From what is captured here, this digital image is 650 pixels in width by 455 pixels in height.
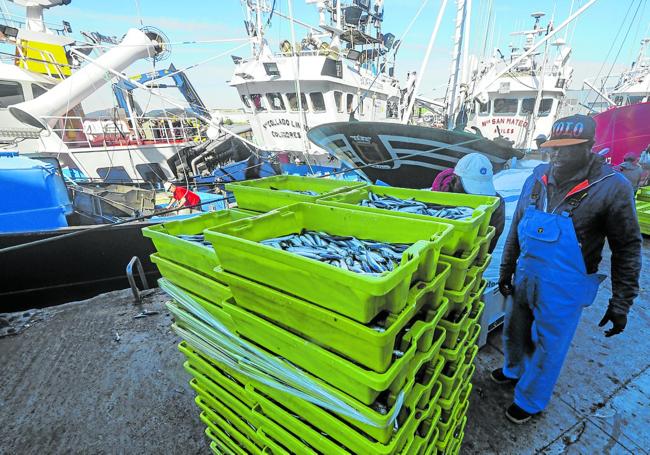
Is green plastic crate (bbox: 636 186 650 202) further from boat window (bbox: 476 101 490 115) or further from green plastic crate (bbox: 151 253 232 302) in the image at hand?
boat window (bbox: 476 101 490 115)

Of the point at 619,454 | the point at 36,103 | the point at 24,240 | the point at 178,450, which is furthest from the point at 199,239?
the point at 36,103

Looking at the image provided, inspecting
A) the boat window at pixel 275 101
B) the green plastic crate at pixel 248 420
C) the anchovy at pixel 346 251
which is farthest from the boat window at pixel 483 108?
the green plastic crate at pixel 248 420

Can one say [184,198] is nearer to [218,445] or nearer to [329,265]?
[218,445]

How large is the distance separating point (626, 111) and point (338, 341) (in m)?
9.87

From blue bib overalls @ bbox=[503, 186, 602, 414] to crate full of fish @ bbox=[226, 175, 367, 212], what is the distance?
124cm

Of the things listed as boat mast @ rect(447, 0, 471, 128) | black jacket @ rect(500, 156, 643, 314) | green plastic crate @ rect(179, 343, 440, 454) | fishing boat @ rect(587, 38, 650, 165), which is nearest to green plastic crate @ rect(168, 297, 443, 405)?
green plastic crate @ rect(179, 343, 440, 454)

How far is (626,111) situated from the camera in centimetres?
707

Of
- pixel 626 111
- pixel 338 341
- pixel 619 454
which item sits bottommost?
pixel 619 454

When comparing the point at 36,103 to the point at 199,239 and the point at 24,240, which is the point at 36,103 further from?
the point at 199,239

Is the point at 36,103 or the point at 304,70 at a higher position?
the point at 304,70

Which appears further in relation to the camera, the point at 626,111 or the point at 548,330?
the point at 626,111

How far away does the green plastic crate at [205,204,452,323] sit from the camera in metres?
0.90

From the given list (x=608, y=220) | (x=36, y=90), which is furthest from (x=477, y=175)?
(x=36, y=90)

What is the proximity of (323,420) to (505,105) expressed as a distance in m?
15.6
